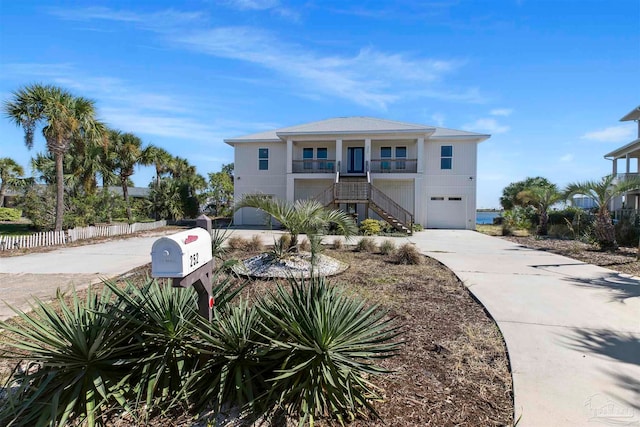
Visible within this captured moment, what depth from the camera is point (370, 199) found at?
19891mm

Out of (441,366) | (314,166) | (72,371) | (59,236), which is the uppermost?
(314,166)

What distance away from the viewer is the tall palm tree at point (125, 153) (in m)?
22.6

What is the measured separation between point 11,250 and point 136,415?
13.1 metres

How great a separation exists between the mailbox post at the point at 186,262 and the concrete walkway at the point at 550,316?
0.44 m

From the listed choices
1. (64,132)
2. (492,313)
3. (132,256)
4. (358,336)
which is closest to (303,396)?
(358,336)

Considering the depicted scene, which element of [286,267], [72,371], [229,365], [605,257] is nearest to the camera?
[72,371]

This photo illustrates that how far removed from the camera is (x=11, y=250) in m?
11.5

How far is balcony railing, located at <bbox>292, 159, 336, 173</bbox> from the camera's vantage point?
75.9ft

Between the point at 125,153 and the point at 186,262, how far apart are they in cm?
2446

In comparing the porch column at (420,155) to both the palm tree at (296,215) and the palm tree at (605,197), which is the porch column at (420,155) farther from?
the palm tree at (296,215)

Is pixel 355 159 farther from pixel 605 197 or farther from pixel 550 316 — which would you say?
pixel 550 316

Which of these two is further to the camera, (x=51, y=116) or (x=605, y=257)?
(x=51, y=116)

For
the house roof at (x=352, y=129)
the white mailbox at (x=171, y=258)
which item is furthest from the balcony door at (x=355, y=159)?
the white mailbox at (x=171, y=258)

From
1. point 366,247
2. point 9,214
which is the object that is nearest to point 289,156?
point 366,247
